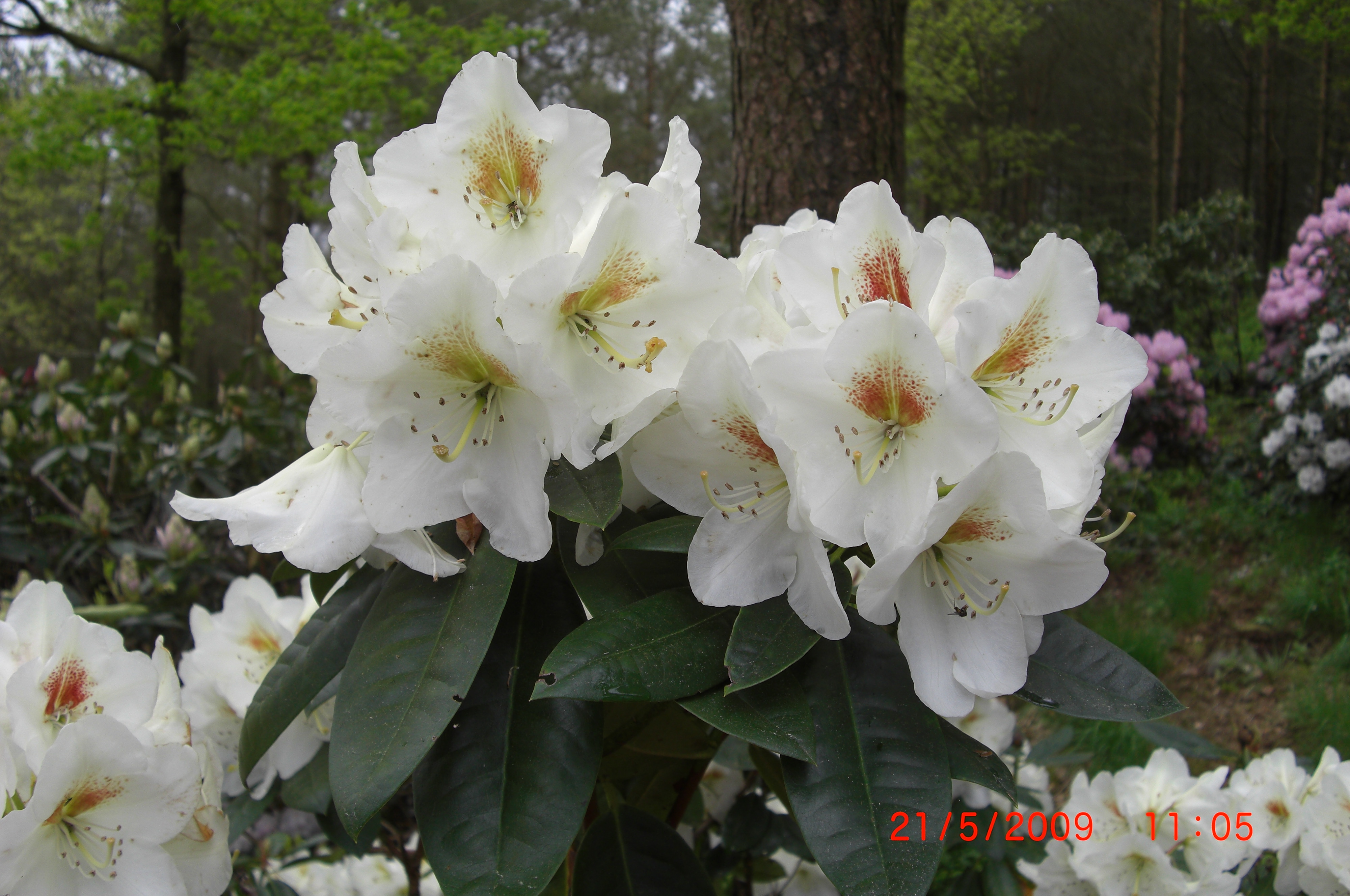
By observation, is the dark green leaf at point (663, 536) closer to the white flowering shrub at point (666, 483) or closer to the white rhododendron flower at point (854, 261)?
the white flowering shrub at point (666, 483)

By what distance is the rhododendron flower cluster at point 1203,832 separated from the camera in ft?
3.90

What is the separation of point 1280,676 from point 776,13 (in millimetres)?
3542

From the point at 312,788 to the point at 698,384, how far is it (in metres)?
0.75

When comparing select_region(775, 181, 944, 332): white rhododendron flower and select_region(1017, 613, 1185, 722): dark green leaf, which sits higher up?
select_region(775, 181, 944, 332): white rhododendron flower

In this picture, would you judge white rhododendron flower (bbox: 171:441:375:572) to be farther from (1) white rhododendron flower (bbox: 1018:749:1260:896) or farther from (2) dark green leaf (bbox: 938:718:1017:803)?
(1) white rhododendron flower (bbox: 1018:749:1260:896)

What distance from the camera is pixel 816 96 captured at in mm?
1997

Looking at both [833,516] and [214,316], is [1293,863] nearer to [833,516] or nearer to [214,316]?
[833,516]

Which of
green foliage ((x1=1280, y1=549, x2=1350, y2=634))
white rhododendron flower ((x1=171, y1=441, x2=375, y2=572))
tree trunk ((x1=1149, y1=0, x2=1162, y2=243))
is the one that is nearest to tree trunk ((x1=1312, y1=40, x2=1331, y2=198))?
tree trunk ((x1=1149, y1=0, x2=1162, y2=243))

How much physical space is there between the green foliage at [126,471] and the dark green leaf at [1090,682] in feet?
7.65

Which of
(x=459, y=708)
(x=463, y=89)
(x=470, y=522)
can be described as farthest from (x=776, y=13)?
(x=459, y=708)

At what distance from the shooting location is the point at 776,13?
1960mm

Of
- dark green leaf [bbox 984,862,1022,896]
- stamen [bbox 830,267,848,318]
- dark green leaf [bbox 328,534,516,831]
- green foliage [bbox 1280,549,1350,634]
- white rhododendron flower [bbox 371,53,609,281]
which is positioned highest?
white rhododendron flower [bbox 371,53,609,281]

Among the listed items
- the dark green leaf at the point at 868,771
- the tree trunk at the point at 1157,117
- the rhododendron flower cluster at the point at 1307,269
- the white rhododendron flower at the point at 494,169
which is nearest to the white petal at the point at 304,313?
the white rhododendron flower at the point at 494,169

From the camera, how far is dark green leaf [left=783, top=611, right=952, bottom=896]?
0.66 m
